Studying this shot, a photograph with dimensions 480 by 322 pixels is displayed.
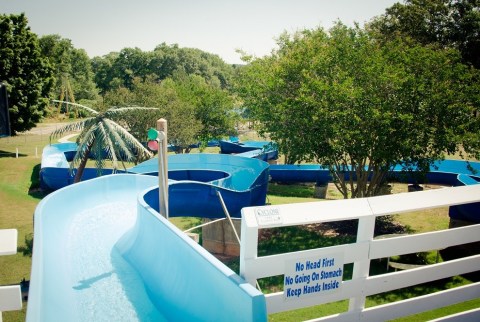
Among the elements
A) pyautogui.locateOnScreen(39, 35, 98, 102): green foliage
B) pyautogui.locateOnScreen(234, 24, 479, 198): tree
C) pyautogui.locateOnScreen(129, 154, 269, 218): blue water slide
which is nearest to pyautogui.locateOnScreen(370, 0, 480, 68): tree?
pyautogui.locateOnScreen(129, 154, 269, 218): blue water slide

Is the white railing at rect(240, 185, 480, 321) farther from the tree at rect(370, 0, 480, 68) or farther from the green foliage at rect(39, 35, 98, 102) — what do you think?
the green foliage at rect(39, 35, 98, 102)

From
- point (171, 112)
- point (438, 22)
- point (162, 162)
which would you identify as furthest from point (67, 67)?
point (162, 162)

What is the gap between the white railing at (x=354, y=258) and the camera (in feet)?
9.52

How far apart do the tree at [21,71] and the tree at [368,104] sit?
2898 cm

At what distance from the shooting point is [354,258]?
3213 millimetres

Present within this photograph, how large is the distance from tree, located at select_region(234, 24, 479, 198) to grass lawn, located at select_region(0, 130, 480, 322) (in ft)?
11.1

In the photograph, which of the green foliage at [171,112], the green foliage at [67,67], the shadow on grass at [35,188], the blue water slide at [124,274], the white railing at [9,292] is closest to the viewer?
the white railing at [9,292]

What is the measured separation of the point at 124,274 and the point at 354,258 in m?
5.56

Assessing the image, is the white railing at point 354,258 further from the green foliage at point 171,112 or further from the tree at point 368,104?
the green foliage at point 171,112

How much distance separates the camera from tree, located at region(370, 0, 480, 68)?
42.8 m

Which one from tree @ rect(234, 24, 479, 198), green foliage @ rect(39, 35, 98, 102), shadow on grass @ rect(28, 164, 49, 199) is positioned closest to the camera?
tree @ rect(234, 24, 479, 198)

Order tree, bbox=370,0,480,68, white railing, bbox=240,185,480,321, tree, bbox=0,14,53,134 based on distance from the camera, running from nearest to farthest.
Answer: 1. white railing, bbox=240,185,480,321
2. tree, bbox=0,14,53,134
3. tree, bbox=370,0,480,68

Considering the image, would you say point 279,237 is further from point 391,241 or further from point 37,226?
point 391,241

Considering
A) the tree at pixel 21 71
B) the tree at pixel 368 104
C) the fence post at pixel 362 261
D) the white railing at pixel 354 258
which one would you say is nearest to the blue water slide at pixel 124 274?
the white railing at pixel 354 258
